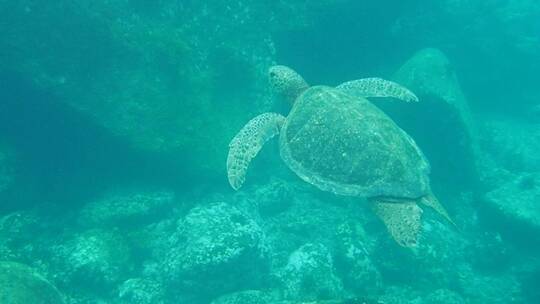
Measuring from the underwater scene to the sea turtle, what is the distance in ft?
0.09

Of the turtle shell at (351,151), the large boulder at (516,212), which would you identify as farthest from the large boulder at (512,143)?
the turtle shell at (351,151)

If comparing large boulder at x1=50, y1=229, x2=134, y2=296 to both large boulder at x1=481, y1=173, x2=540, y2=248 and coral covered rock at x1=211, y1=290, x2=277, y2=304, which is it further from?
large boulder at x1=481, y1=173, x2=540, y2=248

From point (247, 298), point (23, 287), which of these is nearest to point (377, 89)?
point (247, 298)

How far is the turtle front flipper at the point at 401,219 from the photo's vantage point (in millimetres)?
4863

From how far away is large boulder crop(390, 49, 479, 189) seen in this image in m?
9.59

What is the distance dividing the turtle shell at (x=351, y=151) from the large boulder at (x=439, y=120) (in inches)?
159

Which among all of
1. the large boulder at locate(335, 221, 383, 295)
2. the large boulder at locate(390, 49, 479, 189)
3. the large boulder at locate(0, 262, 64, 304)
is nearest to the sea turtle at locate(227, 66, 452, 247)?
the large boulder at locate(335, 221, 383, 295)

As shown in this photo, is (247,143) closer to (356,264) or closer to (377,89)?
(377,89)

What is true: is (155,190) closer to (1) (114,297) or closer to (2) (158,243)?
(2) (158,243)

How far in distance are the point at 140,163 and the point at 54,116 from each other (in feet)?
6.27

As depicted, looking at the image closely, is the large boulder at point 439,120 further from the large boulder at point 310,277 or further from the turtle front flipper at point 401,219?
the turtle front flipper at point 401,219

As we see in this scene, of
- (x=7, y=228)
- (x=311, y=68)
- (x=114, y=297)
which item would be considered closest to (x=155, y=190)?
(x=114, y=297)

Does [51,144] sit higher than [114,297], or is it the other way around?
[51,144]

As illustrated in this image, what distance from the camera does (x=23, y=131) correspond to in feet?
25.6
